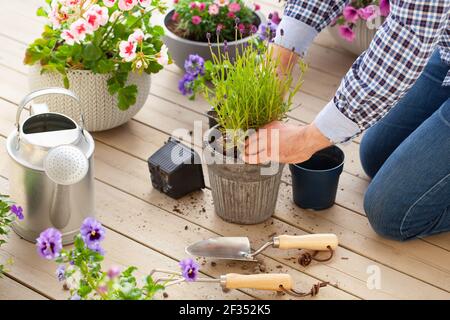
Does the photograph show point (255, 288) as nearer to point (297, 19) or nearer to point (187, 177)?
point (187, 177)

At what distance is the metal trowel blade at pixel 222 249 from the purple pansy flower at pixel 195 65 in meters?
0.77

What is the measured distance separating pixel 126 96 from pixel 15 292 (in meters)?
0.80

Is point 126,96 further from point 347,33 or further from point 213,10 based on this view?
point 347,33

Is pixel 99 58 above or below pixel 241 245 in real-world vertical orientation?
above

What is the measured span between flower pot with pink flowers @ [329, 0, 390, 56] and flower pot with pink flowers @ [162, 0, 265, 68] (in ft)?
1.08

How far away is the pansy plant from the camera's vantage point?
8.43 feet

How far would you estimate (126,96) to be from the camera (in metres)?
2.71

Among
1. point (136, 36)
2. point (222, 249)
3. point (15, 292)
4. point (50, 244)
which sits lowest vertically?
point (15, 292)

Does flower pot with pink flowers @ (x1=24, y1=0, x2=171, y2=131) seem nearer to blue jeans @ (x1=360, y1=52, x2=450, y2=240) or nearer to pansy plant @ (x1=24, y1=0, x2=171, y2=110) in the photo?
pansy plant @ (x1=24, y1=0, x2=171, y2=110)

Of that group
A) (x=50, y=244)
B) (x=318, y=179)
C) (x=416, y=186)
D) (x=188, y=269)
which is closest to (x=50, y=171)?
(x=50, y=244)

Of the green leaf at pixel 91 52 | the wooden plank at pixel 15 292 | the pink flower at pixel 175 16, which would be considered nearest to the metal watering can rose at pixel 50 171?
the wooden plank at pixel 15 292

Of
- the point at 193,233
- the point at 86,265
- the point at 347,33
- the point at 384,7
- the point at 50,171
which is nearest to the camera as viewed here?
the point at 86,265

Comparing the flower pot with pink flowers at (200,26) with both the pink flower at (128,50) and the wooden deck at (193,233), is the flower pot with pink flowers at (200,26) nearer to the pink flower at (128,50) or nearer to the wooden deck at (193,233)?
→ the wooden deck at (193,233)

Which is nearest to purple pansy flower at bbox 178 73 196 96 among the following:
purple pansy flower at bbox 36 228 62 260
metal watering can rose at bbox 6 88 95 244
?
metal watering can rose at bbox 6 88 95 244
